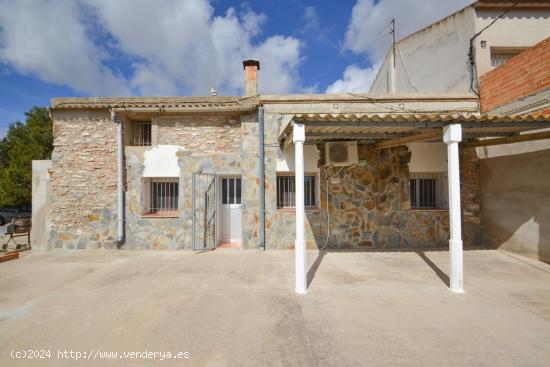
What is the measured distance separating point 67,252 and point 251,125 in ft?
20.4

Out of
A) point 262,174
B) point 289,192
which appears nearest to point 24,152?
point 262,174

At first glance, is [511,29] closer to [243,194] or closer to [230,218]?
[243,194]

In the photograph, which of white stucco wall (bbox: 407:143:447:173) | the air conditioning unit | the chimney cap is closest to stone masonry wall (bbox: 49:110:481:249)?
white stucco wall (bbox: 407:143:447:173)

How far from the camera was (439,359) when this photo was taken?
2451mm

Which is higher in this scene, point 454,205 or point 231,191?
point 231,191

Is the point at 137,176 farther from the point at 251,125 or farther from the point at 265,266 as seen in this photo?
the point at 265,266

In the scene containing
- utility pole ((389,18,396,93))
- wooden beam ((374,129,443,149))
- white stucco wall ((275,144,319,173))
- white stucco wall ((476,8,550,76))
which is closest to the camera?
wooden beam ((374,129,443,149))

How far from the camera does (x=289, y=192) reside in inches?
277

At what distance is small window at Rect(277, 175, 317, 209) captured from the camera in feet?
23.0

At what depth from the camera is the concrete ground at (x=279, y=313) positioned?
2559 millimetres

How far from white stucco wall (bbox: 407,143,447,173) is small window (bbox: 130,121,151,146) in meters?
7.86

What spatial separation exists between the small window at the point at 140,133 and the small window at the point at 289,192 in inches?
169

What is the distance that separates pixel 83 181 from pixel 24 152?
1595cm

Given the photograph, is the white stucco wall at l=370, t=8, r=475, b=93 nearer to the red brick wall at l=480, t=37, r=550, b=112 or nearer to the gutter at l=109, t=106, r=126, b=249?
the red brick wall at l=480, t=37, r=550, b=112
